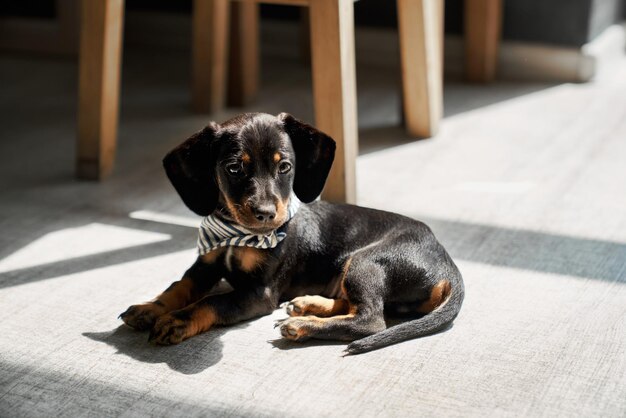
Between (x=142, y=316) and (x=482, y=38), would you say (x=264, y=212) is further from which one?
(x=482, y=38)

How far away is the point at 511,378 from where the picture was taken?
1.55 metres

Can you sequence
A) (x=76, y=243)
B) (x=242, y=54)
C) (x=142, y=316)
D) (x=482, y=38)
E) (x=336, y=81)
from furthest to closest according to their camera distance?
(x=482, y=38)
(x=242, y=54)
(x=336, y=81)
(x=76, y=243)
(x=142, y=316)

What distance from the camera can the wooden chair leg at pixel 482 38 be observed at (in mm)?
3275

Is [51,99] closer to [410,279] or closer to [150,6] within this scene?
[150,6]

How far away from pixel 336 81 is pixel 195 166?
0.65 meters

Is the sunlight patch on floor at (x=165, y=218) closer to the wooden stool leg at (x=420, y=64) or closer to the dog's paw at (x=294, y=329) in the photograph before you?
the dog's paw at (x=294, y=329)

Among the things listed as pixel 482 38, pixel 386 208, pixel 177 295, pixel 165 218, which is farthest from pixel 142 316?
pixel 482 38

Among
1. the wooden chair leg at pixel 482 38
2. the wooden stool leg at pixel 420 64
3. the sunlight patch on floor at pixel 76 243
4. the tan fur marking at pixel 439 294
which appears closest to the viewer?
the tan fur marking at pixel 439 294

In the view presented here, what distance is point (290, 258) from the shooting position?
69.1 inches

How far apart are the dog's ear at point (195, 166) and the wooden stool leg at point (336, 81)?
60cm

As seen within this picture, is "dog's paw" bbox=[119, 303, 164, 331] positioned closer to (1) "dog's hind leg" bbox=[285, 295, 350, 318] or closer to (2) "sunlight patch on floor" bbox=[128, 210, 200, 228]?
(1) "dog's hind leg" bbox=[285, 295, 350, 318]

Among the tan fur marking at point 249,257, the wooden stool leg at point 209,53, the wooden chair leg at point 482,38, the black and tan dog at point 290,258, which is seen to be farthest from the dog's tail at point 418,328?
the wooden chair leg at point 482,38

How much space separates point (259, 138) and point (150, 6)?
2406 mm

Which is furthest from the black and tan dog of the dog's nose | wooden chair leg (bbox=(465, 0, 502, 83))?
wooden chair leg (bbox=(465, 0, 502, 83))
